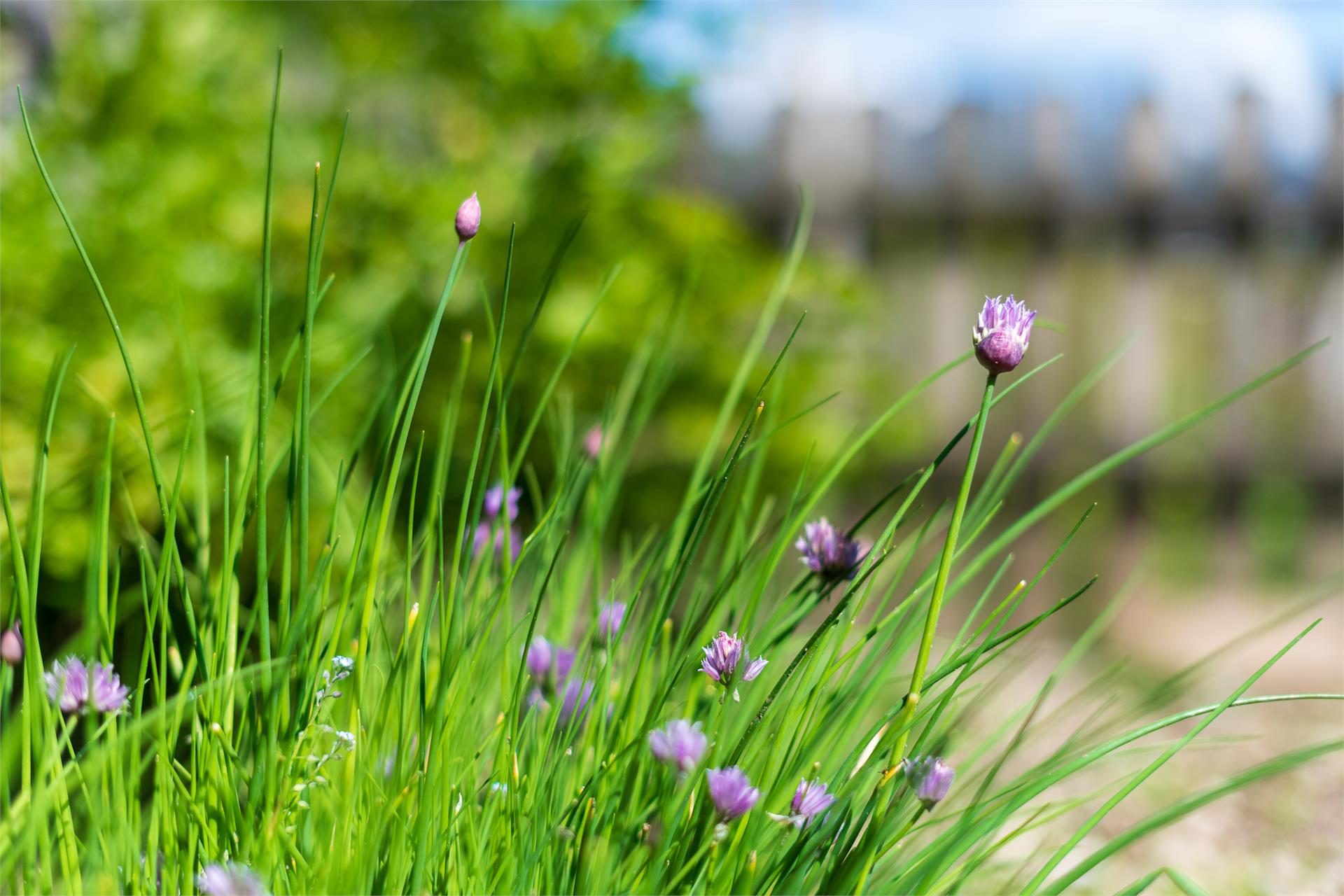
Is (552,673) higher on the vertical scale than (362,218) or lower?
lower

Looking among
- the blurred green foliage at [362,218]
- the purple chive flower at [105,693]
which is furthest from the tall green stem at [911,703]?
the blurred green foliage at [362,218]

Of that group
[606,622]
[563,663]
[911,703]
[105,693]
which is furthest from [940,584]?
[105,693]

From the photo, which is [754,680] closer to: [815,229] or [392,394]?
[392,394]

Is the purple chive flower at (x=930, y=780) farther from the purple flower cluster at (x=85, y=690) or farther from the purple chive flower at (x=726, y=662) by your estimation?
the purple flower cluster at (x=85, y=690)

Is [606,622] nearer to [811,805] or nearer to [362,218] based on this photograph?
[811,805]

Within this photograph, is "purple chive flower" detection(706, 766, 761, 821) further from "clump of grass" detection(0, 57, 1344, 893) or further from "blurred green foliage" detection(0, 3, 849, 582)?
"blurred green foliage" detection(0, 3, 849, 582)

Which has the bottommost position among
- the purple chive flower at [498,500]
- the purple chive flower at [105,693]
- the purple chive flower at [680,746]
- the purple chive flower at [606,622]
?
the purple chive flower at [105,693]
